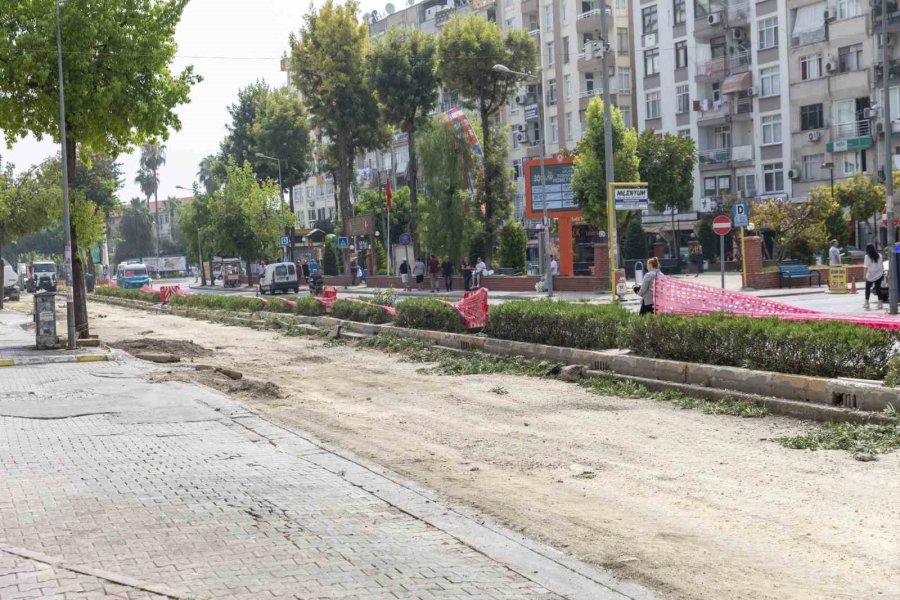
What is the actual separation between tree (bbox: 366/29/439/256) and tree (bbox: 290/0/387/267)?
2476mm

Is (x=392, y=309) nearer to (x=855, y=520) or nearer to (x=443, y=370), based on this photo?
(x=443, y=370)

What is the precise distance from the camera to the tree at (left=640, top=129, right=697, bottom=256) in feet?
181

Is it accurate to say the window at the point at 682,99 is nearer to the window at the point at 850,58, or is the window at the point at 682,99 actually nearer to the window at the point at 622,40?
the window at the point at 622,40

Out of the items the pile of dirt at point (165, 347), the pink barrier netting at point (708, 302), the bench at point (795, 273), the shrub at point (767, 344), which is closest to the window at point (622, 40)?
the bench at point (795, 273)

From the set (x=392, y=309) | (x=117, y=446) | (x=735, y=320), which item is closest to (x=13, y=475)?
(x=117, y=446)

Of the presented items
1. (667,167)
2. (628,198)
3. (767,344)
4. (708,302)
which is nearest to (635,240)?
(667,167)

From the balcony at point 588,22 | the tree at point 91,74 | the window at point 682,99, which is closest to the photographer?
the tree at point 91,74

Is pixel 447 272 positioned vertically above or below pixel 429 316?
above

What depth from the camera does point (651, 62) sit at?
63688 mm

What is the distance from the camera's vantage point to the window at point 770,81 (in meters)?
56.0

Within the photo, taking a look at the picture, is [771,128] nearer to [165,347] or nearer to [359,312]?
[359,312]

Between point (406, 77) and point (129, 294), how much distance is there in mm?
18925

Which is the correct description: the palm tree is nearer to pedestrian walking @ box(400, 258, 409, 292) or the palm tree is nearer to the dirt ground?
pedestrian walking @ box(400, 258, 409, 292)

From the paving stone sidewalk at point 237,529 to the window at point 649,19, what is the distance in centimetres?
5746
